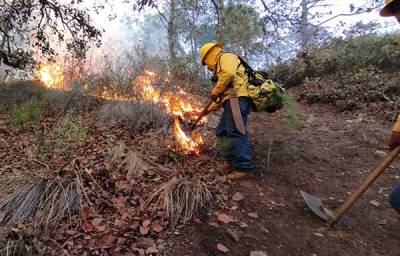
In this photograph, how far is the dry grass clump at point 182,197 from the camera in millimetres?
3445

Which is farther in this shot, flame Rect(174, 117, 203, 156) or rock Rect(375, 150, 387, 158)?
rock Rect(375, 150, 387, 158)

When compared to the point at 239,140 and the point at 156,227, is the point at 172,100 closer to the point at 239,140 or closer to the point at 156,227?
the point at 239,140

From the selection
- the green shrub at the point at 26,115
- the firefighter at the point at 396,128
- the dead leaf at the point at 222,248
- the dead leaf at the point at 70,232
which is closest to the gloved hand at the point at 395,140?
the firefighter at the point at 396,128

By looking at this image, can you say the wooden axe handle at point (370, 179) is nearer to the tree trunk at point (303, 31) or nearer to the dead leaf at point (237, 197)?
the dead leaf at point (237, 197)

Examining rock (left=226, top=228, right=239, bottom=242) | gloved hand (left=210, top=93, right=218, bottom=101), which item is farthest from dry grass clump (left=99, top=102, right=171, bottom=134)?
rock (left=226, top=228, right=239, bottom=242)

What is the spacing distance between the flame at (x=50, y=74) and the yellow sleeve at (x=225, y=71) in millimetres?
5621

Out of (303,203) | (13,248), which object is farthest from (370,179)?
(13,248)

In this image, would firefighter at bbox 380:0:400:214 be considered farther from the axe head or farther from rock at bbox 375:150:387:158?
rock at bbox 375:150:387:158

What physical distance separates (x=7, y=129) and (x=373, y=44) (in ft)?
34.4

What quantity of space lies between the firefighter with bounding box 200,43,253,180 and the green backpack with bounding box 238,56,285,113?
0.08 m

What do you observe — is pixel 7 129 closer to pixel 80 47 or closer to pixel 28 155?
pixel 28 155

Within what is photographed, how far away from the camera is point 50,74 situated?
8992mm

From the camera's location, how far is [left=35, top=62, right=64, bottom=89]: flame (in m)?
8.62

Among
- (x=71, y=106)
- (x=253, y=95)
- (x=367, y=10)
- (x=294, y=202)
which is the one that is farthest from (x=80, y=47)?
(x=367, y=10)
